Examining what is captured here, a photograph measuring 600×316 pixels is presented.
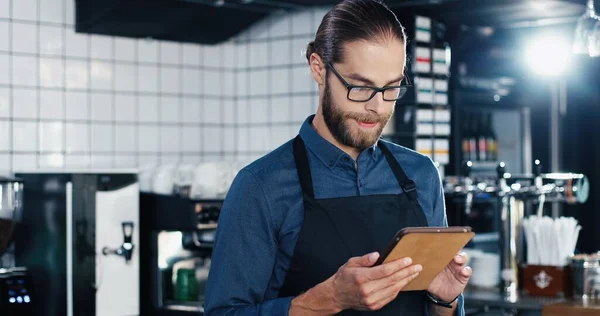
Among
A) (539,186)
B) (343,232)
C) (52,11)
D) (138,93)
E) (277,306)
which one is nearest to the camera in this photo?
(277,306)

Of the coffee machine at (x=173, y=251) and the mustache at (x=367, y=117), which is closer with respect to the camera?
the mustache at (x=367, y=117)

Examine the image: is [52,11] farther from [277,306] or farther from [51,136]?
[277,306]

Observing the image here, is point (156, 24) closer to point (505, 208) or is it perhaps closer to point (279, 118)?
point (279, 118)

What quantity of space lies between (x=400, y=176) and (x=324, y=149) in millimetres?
169

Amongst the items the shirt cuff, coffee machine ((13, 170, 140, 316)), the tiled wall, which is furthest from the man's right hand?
the tiled wall

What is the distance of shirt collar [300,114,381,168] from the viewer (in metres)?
1.80

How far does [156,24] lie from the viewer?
4609mm

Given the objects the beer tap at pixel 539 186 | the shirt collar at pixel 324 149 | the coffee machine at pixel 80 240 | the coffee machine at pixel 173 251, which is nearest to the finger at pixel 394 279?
the shirt collar at pixel 324 149

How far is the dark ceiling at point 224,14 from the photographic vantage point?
443 centimetres

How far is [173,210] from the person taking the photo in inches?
164

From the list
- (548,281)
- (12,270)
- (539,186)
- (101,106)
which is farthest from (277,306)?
(101,106)

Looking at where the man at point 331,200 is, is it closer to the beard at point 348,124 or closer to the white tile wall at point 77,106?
the beard at point 348,124

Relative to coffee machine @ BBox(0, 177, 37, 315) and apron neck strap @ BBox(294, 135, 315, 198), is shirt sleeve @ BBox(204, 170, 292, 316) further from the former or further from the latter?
coffee machine @ BBox(0, 177, 37, 315)

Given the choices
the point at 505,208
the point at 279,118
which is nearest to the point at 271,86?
the point at 279,118
